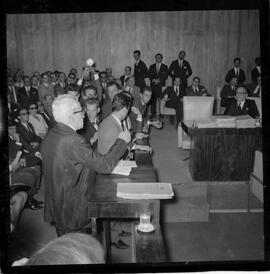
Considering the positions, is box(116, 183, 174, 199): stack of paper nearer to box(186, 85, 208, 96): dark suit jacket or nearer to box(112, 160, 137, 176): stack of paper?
box(112, 160, 137, 176): stack of paper

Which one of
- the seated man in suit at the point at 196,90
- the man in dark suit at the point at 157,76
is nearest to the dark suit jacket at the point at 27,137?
the man in dark suit at the point at 157,76

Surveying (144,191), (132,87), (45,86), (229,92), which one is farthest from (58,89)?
(229,92)

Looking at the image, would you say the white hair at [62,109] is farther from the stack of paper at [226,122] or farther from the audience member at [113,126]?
the stack of paper at [226,122]

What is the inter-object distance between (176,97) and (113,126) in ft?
8.49

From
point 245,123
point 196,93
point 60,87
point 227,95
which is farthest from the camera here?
point 196,93

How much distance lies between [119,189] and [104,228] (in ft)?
2.44

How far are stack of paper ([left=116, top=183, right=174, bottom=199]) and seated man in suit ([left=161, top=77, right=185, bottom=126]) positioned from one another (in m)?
2.83

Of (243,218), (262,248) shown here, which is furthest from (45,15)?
(243,218)

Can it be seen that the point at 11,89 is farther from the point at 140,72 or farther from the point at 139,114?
the point at 140,72

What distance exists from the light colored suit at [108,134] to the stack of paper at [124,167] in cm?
36

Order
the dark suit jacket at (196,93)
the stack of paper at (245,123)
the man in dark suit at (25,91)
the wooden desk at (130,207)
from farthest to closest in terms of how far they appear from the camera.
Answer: the dark suit jacket at (196,93) → the stack of paper at (245,123) → the man in dark suit at (25,91) → the wooden desk at (130,207)

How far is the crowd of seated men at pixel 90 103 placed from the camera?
2.38 meters

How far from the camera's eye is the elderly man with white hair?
7.15 feet

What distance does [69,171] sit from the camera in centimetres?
223
